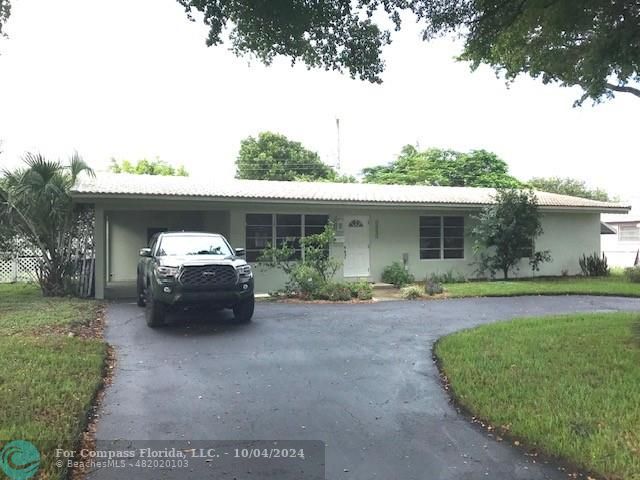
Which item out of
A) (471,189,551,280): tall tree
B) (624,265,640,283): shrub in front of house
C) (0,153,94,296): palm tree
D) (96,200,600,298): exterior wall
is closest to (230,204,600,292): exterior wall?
(96,200,600,298): exterior wall

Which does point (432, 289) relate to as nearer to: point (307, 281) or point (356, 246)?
point (307, 281)

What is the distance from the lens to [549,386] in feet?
18.7

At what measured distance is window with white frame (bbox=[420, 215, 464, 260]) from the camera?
1828 centimetres

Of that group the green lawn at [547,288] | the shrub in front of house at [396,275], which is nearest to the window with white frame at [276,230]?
the shrub in front of house at [396,275]

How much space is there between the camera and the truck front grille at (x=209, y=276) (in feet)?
30.0

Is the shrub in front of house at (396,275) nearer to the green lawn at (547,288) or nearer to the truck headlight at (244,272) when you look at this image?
the green lawn at (547,288)

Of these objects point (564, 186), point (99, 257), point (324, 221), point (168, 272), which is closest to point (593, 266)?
point (324, 221)

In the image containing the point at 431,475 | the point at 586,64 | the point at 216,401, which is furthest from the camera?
the point at 586,64

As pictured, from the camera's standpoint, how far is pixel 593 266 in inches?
782

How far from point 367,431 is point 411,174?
123ft

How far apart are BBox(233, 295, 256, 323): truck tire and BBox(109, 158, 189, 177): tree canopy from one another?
3512cm

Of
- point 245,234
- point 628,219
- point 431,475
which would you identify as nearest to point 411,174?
point 628,219

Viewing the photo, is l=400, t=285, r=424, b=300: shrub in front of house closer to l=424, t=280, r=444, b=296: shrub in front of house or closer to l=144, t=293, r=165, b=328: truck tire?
l=424, t=280, r=444, b=296: shrub in front of house

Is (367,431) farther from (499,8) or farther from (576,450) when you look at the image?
(499,8)
